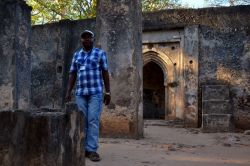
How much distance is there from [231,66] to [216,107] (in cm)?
143

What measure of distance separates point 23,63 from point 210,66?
5964 millimetres

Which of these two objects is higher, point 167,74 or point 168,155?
point 167,74

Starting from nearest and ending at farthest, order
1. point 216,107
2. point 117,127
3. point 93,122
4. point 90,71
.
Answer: point 93,122 < point 90,71 < point 117,127 < point 216,107

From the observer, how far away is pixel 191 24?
13320mm

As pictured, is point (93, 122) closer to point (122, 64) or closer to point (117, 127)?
point (117, 127)

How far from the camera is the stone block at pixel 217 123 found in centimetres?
1105

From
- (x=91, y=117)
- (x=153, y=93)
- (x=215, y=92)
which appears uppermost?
(x=153, y=93)

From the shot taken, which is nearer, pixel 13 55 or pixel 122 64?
pixel 122 64

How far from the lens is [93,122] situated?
4.96 meters

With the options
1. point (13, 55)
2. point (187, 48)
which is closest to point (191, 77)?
point (187, 48)

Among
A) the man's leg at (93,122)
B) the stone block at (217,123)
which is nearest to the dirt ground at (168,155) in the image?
the man's leg at (93,122)

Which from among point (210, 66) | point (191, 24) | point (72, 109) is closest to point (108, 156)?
point (72, 109)

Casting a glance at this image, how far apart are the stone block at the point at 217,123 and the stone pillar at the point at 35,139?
816 centimetres

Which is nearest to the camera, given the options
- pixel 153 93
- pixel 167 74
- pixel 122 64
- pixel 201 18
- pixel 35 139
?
pixel 35 139
